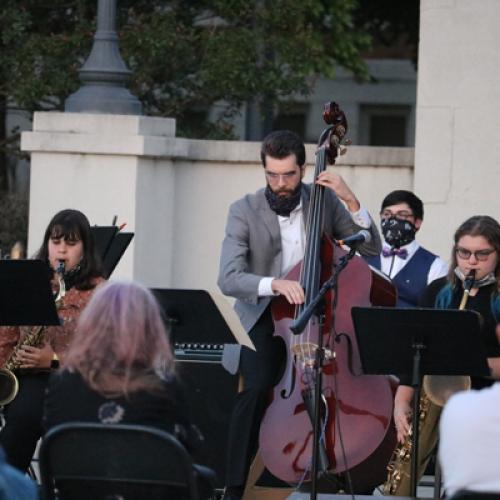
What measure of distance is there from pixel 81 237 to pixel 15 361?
2.16 feet

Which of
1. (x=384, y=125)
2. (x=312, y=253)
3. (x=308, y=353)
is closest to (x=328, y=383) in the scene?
(x=308, y=353)

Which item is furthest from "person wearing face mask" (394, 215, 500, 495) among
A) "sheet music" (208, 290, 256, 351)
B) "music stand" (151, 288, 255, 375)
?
"music stand" (151, 288, 255, 375)

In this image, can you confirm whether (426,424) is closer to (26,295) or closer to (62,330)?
(62,330)

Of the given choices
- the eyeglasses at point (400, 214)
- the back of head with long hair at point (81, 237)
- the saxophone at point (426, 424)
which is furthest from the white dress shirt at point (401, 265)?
the back of head with long hair at point (81, 237)

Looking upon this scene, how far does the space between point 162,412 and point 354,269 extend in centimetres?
221

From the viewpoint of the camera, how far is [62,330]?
287 inches

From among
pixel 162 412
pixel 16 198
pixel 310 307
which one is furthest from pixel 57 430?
pixel 16 198

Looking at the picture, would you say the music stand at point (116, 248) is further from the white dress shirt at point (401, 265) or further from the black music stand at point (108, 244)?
the white dress shirt at point (401, 265)

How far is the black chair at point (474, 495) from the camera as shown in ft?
14.7

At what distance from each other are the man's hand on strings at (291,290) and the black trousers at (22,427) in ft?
3.96

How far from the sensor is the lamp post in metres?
10.6

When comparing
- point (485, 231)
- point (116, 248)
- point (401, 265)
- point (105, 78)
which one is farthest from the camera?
point (105, 78)

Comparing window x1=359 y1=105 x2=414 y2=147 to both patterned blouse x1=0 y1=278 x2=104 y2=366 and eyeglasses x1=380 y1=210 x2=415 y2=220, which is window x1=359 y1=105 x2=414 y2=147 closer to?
eyeglasses x1=380 y1=210 x2=415 y2=220

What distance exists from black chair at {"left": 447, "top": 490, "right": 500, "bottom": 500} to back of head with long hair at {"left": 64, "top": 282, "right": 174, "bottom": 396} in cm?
116
